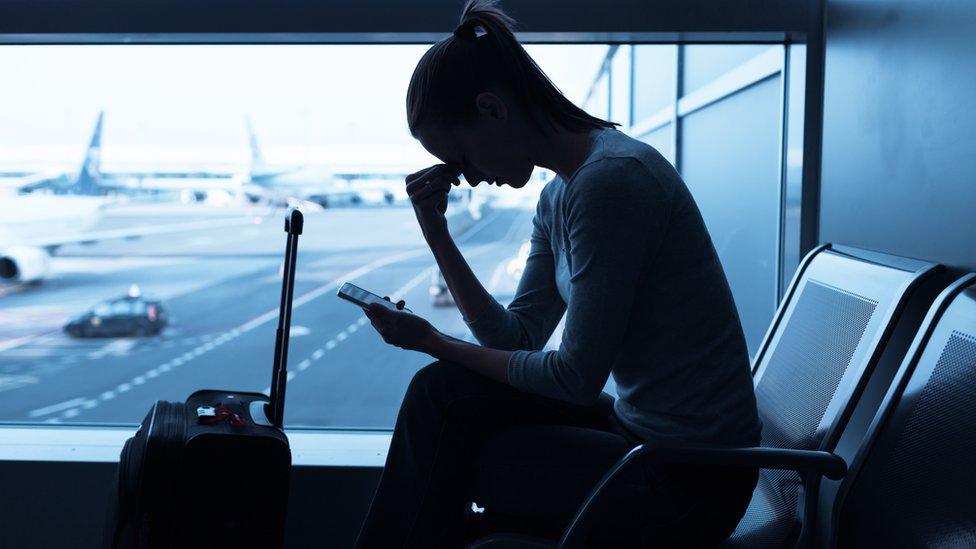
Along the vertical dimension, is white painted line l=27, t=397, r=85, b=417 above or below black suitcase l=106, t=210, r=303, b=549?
below

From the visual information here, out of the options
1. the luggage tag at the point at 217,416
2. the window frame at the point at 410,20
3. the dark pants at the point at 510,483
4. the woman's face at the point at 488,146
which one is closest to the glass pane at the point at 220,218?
the window frame at the point at 410,20

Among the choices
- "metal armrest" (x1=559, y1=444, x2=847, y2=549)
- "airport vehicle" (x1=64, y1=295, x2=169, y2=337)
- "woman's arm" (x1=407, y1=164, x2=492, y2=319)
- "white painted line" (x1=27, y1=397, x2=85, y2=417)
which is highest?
"woman's arm" (x1=407, y1=164, x2=492, y2=319)

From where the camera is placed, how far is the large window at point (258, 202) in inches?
91.2

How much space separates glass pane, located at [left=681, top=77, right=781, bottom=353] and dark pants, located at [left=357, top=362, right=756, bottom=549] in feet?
4.11

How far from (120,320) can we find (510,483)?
2314mm

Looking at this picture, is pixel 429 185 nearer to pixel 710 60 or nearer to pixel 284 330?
pixel 284 330

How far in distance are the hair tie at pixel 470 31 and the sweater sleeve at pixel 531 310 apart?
36 centimetres

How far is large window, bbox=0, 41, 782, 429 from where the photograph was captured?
91.2 inches

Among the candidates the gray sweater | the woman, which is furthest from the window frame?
the gray sweater

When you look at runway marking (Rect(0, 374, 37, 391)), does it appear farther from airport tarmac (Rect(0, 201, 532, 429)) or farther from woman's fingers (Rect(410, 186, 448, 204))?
woman's fingers (Rect(410, 186, 448, 204))

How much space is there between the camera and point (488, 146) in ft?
4.28

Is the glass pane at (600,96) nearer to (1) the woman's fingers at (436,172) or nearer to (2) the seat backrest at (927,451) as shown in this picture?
(1) the woman's fingers at (436,172)

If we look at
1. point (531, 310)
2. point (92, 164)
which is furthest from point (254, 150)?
point (531, 310)

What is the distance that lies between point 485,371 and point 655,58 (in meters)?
1.65
